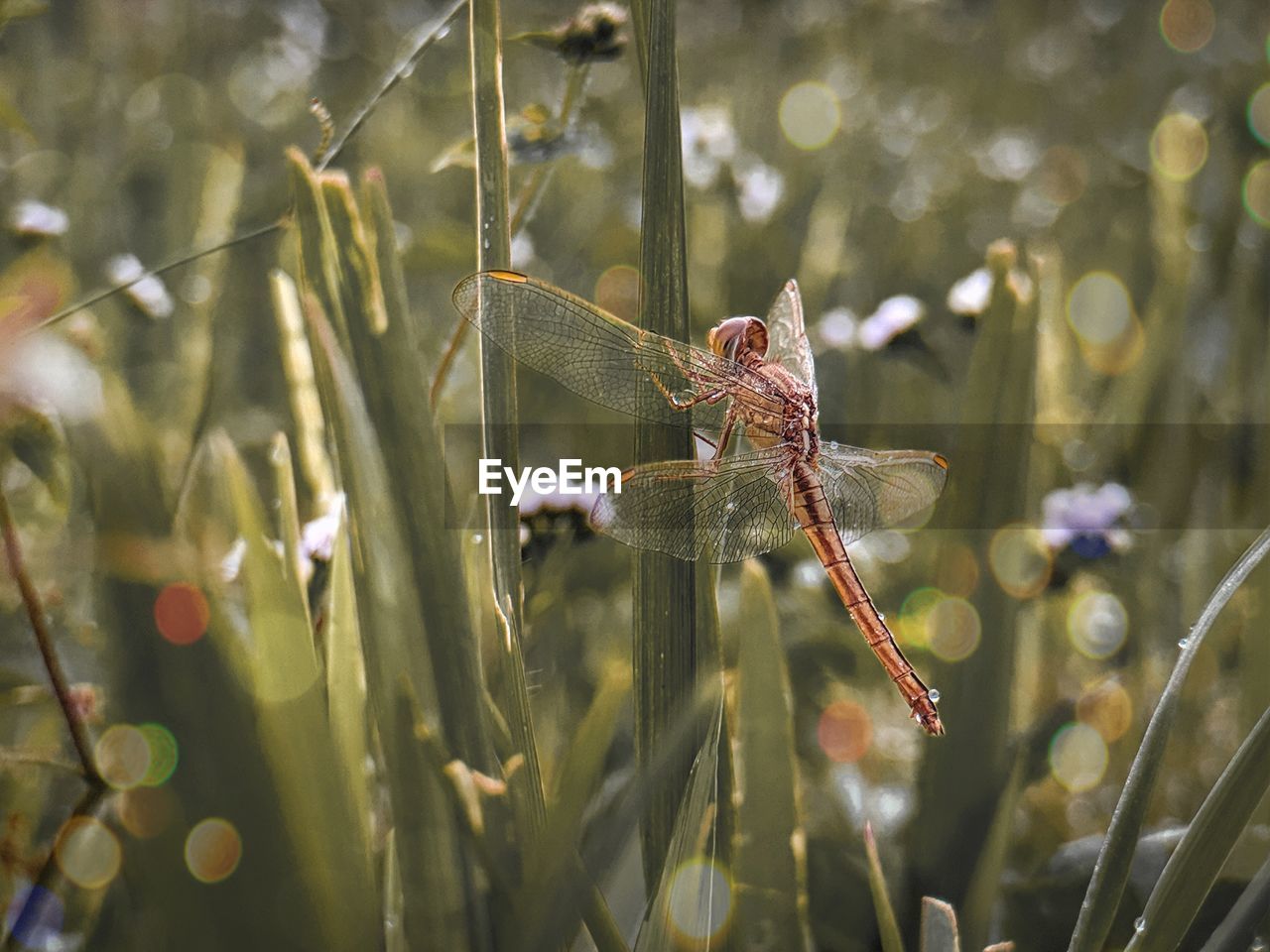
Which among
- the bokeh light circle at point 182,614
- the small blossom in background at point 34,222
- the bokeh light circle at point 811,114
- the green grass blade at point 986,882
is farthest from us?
the bokeh light circle at point 811,114

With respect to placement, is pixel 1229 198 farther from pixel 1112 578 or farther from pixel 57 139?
pixel 57 139

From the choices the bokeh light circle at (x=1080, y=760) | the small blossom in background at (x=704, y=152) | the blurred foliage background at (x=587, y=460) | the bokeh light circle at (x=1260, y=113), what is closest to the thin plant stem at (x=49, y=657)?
the blurred foliage background at (x=587, y=460)

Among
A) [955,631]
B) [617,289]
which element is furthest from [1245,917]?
[617,289]

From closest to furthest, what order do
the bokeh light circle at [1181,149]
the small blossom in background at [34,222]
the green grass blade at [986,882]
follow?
the green grass blade at [986,882] → the small blossom in background at [34,222] → the bokeh light circle at [1181,149]

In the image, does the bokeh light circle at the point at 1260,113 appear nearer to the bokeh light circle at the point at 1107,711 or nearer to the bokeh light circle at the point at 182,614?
the bokeh light circle at the point at 1107,711

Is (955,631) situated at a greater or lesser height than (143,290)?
lesser

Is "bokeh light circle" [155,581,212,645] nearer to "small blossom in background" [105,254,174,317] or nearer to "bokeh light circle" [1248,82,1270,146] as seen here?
"small blossom in background" [105,254,174,317]

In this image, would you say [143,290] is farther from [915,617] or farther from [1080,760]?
[1080,760]
